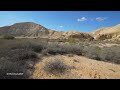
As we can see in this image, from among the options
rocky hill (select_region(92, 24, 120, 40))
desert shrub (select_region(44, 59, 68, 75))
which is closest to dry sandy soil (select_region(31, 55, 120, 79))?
desert shrub (select_region(44, 59, 68, 75))

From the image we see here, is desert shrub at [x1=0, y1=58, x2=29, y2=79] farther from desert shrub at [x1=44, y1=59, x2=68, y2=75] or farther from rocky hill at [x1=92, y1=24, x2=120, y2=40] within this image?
rocky hill at [x1=92, y1=24, x2=120, y2=40]

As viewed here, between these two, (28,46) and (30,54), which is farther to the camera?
(28,46)

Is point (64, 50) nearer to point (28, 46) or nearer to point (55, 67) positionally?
point (28, 46)

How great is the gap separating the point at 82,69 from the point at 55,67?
0.79m

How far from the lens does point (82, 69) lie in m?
5.73

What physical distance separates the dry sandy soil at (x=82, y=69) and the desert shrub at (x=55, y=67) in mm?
124

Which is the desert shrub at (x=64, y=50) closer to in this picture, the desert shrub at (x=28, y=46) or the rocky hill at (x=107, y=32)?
the desert shrub at (x=28, y=46)

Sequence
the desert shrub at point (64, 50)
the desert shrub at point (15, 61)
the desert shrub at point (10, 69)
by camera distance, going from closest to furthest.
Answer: the desert shrub at point (10, 69) → the desert shrub at point (15, 61) → the desert shrub at point (64, 50)

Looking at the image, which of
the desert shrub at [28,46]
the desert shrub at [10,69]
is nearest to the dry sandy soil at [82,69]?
the desert shrub at [10,69]

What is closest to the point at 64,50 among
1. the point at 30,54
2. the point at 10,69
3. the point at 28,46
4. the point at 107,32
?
the point at 28,46

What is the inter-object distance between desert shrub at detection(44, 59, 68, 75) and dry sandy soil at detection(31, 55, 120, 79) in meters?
0.12

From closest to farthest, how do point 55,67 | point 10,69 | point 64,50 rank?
point 10,69, point 55,67, point 64,50

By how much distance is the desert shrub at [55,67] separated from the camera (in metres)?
5.39
